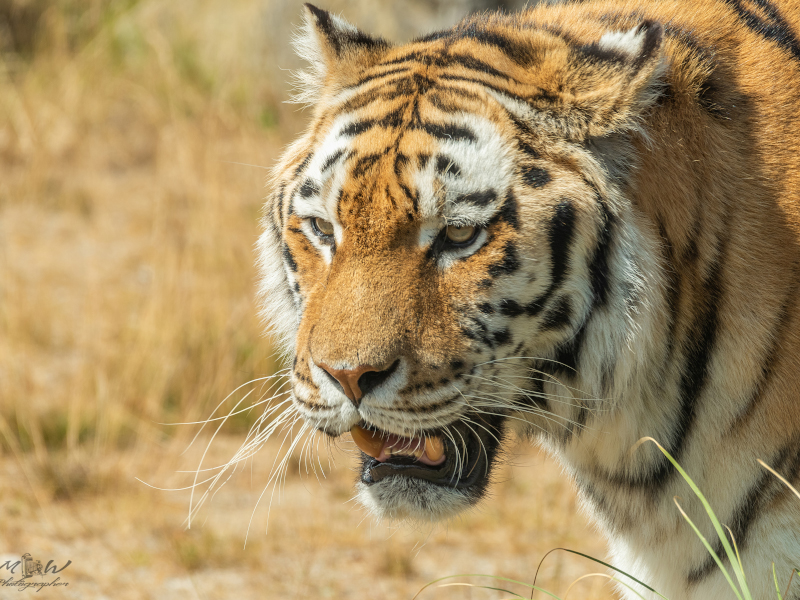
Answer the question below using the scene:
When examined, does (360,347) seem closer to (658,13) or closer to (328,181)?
(328,181)

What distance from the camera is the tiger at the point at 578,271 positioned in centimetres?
182

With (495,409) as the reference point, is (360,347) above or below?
above

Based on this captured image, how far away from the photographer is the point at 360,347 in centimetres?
175

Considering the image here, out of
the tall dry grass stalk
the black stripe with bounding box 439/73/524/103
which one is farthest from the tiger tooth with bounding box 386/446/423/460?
the tall dry grass stalk

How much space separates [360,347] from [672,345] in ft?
2.42

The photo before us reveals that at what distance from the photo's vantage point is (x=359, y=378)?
5.80ft

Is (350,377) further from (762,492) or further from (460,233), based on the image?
(762,492)

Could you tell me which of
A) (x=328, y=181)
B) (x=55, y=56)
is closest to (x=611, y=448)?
(x=328, y=181)

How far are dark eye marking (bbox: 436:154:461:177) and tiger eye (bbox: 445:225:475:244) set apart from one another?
→ 0.11 metres

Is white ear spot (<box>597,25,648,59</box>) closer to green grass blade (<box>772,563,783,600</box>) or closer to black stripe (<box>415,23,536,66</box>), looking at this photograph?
black stripe (<box>415,23,536,66</box>)

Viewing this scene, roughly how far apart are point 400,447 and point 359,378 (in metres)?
0.30

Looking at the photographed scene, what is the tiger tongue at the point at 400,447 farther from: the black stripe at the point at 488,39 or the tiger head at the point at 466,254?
the black stripe at the point at 488,39

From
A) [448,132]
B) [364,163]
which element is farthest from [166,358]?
[448,132]

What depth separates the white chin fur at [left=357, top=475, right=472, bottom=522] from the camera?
6.38ft
